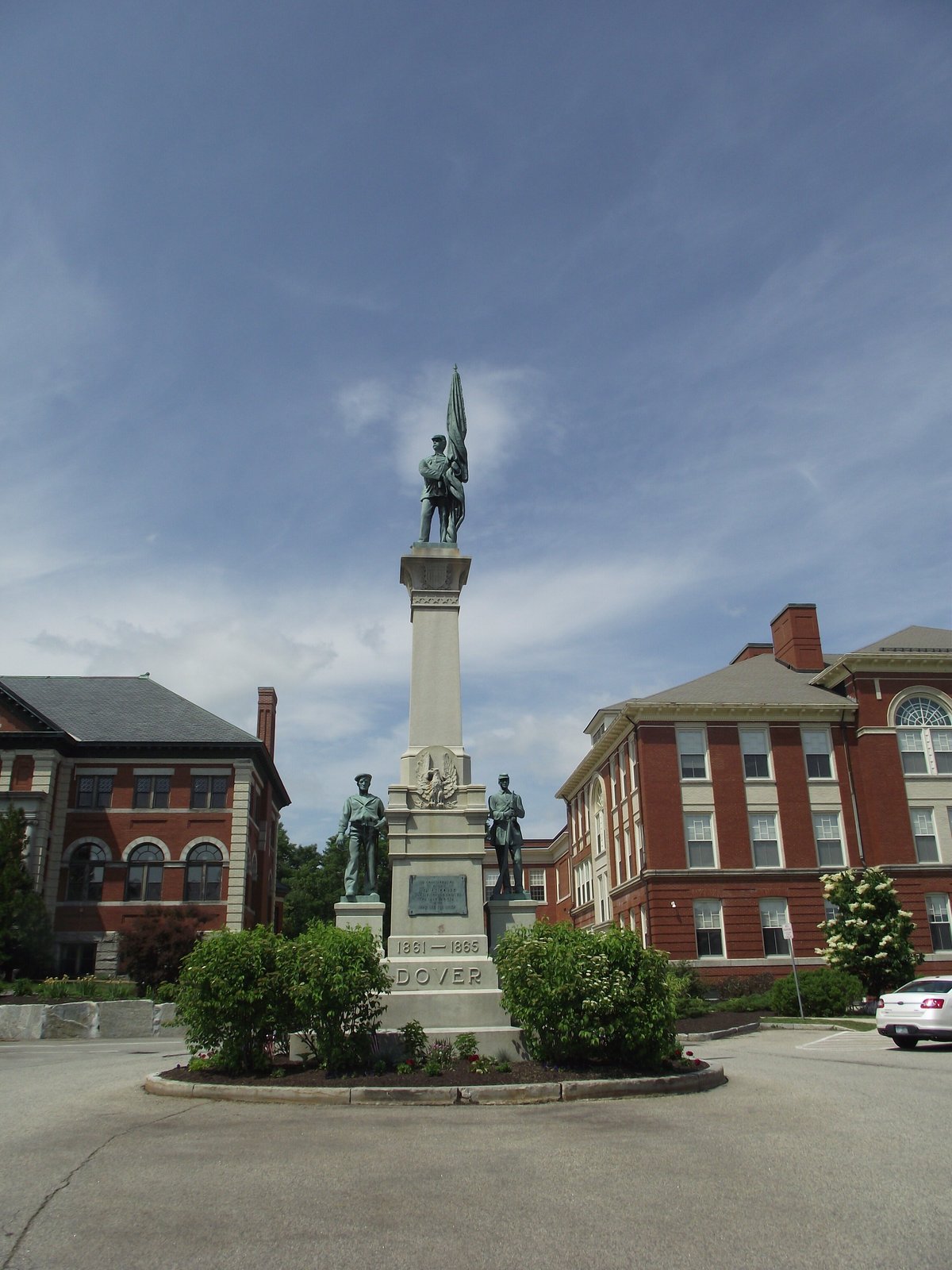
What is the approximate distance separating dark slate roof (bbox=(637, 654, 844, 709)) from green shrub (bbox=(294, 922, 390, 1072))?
3150cm

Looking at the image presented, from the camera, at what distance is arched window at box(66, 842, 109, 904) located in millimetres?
41562

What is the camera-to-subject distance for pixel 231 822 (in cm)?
4306

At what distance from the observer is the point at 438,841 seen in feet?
51.3

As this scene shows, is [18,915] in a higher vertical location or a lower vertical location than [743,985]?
higher

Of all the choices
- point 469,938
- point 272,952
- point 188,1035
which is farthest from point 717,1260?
point 469,938

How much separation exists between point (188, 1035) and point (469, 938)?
4.55 meters

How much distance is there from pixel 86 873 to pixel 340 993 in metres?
35.0

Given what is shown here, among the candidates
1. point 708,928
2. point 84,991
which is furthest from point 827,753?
point 84,991

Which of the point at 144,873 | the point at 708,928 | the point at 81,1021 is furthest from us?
the point at 144,873

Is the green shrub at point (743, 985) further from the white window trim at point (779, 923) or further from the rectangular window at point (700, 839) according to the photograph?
the rectangular window at point (700, 839)

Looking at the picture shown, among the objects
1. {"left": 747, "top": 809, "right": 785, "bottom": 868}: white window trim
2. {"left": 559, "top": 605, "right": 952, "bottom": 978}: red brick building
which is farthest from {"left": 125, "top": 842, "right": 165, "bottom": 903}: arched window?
{"left": 747, "top": 809, "right": 785, "bottom": 868}: white window trim

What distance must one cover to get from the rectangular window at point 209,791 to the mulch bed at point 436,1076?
3239 centimetres

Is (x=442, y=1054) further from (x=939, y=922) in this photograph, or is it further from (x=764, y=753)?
(x=939, y=922)

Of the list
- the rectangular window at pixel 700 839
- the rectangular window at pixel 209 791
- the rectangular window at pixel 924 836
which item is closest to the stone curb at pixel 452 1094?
the rectangular window at pixel 700 839
